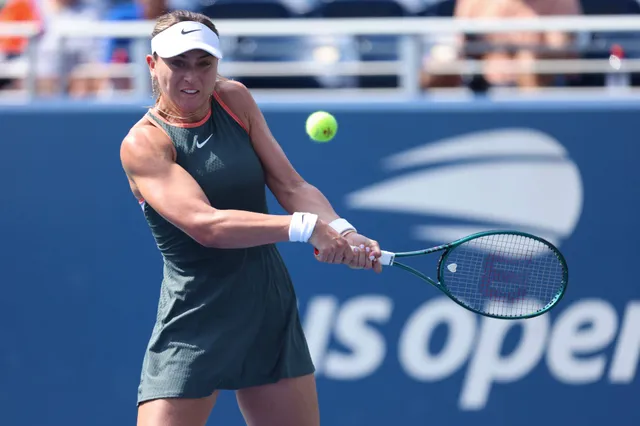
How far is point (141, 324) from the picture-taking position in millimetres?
5082

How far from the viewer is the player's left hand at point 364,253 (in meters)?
3.19

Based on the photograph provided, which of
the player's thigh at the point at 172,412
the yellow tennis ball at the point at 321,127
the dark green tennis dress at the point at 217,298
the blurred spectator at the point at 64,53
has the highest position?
the blurred spectator at the point at 64,53

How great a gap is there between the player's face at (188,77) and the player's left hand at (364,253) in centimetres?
67

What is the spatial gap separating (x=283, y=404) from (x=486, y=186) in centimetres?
209

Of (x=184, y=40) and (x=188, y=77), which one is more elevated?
(x=184, y=40)

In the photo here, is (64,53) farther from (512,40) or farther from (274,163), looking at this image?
(512,40)

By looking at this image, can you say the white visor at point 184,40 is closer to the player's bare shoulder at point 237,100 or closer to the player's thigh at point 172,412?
the player's bare shoulder at point 237,100

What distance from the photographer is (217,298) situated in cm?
332

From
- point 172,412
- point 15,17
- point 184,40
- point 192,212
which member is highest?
point 15,17

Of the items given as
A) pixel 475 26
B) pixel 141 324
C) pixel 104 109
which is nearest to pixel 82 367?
pixel 141 324

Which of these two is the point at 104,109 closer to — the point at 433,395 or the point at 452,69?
the point at 452,69

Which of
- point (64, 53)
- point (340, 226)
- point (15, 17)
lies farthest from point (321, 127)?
point (15, 17)

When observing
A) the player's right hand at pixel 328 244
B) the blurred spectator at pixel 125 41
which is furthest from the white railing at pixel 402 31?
the player's right hand at pixel 328 244

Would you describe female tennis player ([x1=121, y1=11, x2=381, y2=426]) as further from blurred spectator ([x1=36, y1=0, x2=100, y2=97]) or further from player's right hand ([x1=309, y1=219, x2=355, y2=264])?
blurred spectator ([x1=36, y1=0, x2=100, y2=97])
